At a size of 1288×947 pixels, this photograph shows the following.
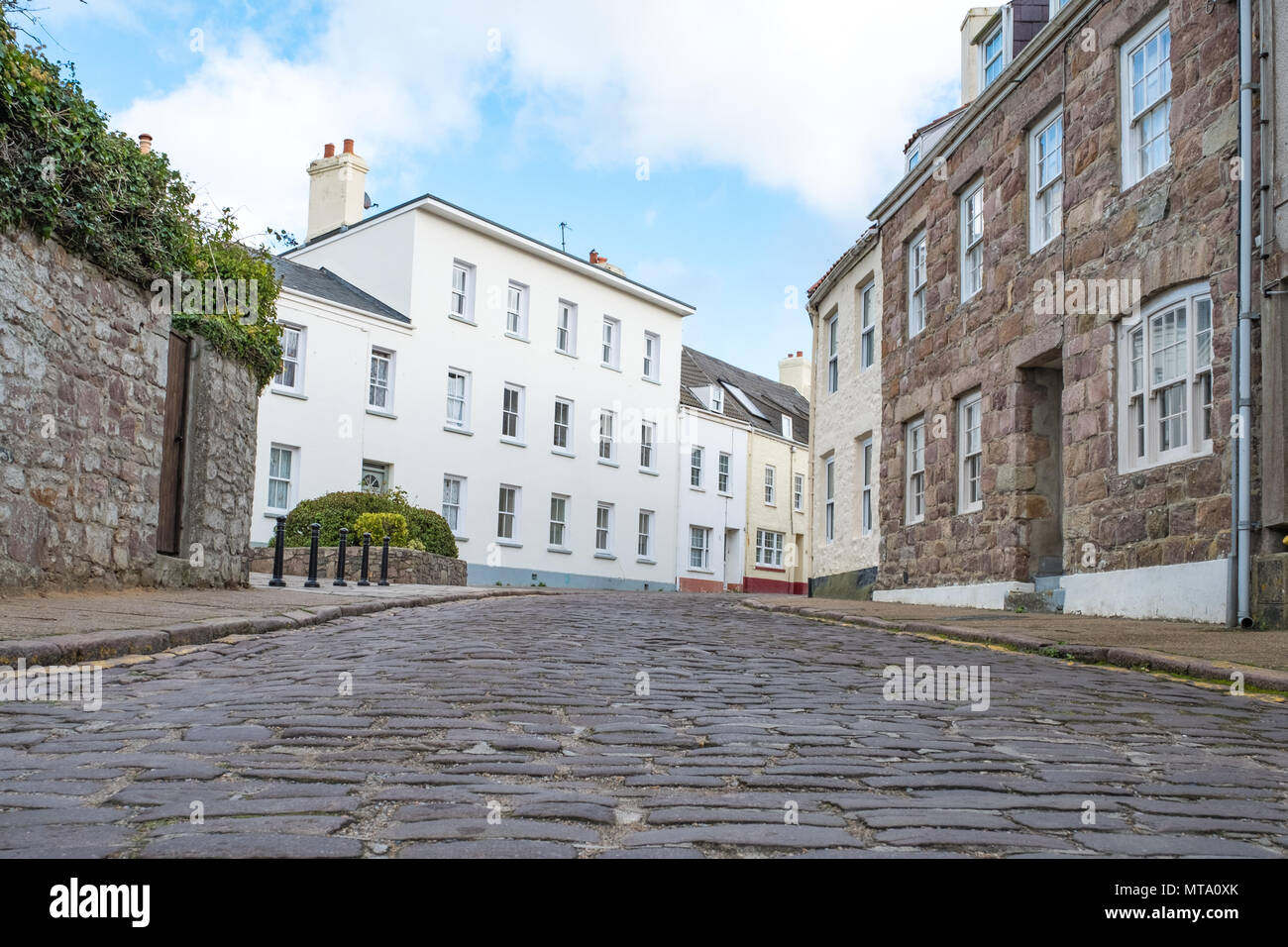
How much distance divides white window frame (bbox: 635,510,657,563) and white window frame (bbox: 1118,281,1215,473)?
24.1 meters

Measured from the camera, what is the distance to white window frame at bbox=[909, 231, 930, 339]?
17.4m

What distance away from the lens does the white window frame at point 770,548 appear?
4025 centimetres

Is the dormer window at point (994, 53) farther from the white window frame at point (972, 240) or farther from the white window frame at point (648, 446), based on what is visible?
the white window frame at point (648, 446)

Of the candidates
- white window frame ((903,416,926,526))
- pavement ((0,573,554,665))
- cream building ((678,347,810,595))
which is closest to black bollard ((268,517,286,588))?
pavement ((0,573,554,665))

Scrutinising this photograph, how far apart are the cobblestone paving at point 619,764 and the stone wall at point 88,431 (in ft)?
9.80

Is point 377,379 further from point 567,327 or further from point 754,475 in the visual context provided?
point 754,475

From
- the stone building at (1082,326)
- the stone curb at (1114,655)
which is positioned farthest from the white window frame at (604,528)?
the stone curb at (1114,655)

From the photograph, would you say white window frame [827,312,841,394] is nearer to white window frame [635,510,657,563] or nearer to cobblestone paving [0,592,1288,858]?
white window frame [635,510,657,563]

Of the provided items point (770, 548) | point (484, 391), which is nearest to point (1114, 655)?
point (484, 391)

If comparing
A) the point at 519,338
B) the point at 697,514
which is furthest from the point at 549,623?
the point at 697,514

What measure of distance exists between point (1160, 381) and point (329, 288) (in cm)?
2142
